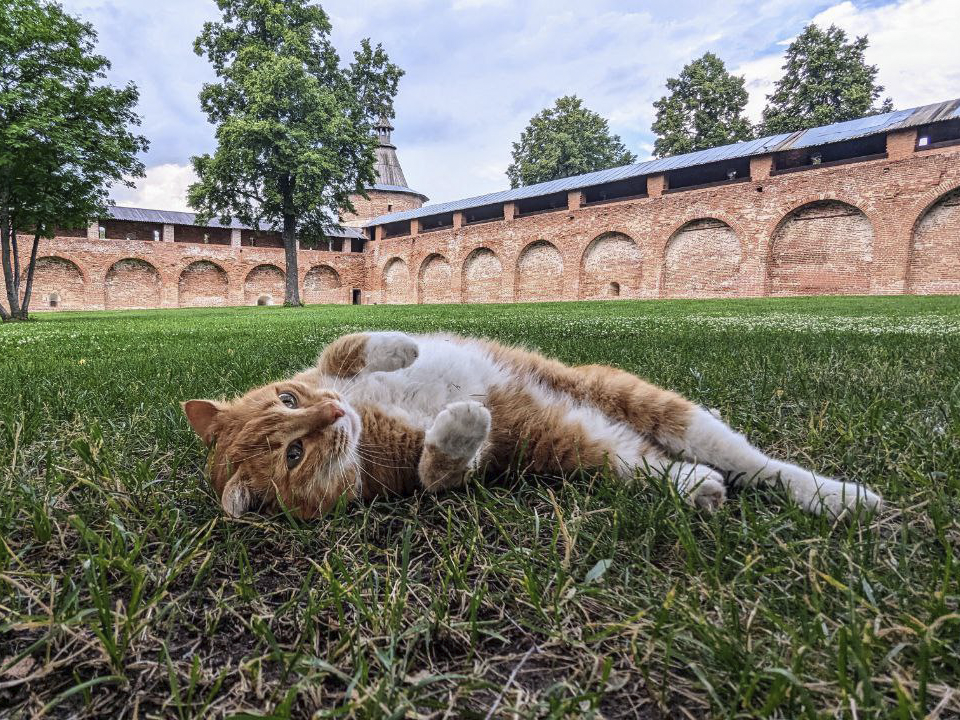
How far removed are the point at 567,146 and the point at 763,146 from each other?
1898 centimetres

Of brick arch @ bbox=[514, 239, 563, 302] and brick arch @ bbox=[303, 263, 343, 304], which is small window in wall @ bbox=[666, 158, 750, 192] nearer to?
brick arch @ bbox=[514, 239, 563, 302]

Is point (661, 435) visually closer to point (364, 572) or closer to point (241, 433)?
point (364, 572)

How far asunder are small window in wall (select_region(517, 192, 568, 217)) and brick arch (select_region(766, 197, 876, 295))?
1272 cm

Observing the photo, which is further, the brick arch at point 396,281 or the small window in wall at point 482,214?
the brick arch at point 396,281

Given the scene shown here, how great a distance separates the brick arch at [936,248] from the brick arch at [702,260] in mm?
6261

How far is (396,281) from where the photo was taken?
38031 mm

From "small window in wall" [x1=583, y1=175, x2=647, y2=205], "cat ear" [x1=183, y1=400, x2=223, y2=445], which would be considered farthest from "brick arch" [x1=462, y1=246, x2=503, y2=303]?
"cat ear" [x1=183, y1=400, x2=223, y2=445]

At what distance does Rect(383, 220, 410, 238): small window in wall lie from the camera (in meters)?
38.8

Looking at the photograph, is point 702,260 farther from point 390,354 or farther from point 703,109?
point 390,354

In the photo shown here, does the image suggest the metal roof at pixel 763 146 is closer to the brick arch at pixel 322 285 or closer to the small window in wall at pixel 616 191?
the small window in wall at pixel 616 191

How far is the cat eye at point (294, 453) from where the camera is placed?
161cm

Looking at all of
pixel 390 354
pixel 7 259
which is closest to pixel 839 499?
pixel 390 354

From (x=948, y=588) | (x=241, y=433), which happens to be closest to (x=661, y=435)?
(x=948, y=588)

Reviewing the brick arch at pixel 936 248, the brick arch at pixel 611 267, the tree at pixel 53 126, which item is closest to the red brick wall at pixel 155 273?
the tree at pixel 53 126
